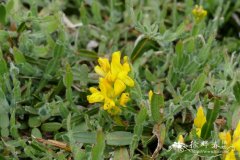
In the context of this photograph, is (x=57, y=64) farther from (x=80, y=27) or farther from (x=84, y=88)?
(x=80, y=27)

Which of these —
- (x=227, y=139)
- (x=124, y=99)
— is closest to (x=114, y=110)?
(x=124, y=99)

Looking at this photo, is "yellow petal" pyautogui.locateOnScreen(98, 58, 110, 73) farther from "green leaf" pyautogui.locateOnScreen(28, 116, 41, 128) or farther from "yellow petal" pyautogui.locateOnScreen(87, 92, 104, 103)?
"green leaf" pyautogui.locateOnScreen(28, 116, 41, 128)

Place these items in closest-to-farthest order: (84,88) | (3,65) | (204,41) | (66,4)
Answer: (3,65)
(84,88)
(204,41)
(66,4)

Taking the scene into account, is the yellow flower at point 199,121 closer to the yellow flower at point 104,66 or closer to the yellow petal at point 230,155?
the yellow petal at point 230,155

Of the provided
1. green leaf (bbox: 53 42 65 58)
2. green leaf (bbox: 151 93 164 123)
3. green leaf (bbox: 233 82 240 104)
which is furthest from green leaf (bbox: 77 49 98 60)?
green leaf (bbox: 233 82 240 104)

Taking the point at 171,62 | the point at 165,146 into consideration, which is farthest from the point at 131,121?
the point at 171,62

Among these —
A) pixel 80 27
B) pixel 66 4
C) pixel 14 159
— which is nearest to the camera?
pixel 14 159

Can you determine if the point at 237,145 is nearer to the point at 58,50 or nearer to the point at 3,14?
the point at 58,50
